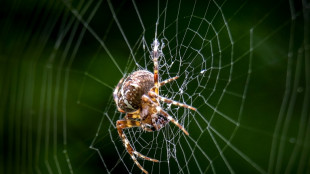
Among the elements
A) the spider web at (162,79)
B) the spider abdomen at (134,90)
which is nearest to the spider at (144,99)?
the spider abdomen at (134,90)

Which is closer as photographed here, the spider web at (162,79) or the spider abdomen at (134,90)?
the spider abdomen at (134,90)

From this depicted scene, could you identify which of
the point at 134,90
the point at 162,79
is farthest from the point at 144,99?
the point at 162,79

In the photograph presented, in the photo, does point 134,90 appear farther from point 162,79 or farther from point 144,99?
point 162,79

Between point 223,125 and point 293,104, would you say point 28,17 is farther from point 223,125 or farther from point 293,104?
point 293,104

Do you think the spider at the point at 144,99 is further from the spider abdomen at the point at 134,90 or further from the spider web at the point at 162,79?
the spider web at the point at 162,79
